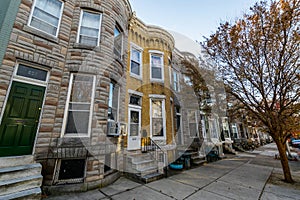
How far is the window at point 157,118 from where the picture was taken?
7641mm

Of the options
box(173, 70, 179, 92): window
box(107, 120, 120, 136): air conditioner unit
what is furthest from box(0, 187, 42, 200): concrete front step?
box(173, 70, 179, 92): window

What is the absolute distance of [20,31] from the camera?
400cm

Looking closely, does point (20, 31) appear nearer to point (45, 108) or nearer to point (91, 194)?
point (45, 108)

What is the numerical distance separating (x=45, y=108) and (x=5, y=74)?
132 cm

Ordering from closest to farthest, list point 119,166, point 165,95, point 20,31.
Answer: point 20,31 → point 119,166 → point 165,95

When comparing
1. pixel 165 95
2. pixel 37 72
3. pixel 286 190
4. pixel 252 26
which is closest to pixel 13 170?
pixel 37 72

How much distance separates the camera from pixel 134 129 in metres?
6.82

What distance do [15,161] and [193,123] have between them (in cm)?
1011

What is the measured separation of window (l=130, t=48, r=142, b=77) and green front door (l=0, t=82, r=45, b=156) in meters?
4.62

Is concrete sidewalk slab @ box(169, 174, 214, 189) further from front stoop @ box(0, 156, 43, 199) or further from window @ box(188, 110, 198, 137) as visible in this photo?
window @ box(188, 110, 198, 137)

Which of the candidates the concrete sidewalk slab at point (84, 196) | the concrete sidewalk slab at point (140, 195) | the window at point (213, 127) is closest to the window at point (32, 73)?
the concrete sidewalk slab at point (84, 196)

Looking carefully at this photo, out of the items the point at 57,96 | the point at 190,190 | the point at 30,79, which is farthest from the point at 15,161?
the point at 190,190

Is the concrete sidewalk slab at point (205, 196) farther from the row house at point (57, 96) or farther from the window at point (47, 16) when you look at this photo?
the window at point (47, 16)

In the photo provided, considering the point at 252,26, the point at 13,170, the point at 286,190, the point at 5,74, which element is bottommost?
the point at 286,190
